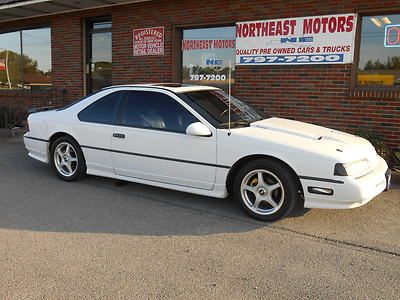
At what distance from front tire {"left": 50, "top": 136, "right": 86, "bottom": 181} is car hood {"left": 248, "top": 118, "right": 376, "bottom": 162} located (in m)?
2.61

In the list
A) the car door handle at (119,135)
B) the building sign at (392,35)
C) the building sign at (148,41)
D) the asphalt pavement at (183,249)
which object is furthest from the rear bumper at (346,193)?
the building sign at (148,41)

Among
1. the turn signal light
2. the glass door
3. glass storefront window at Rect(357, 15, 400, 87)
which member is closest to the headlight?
the turn signal light

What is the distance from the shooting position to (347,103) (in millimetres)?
7312

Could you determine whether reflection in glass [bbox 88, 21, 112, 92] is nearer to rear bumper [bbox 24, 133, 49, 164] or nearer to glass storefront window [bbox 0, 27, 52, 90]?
glass storefront window [bbox 0, 27, 52, 90]

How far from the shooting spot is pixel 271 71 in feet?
26.4

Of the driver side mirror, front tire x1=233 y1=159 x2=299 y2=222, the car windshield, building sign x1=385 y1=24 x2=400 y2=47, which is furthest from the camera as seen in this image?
building sign x1=385 y1=24 x2=400 y2=47

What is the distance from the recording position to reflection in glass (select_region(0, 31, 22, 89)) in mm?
12862

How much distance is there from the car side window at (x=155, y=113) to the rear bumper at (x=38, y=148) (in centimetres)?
164

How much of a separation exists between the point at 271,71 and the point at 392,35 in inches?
87.0

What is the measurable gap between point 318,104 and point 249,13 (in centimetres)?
229

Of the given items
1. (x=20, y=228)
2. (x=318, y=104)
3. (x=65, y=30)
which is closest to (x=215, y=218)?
(x=20, y=228)

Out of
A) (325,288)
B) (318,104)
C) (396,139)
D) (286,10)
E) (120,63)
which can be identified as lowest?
(325,288)

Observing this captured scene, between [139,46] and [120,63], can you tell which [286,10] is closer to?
[139,46]

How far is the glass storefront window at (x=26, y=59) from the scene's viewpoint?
1207cm
